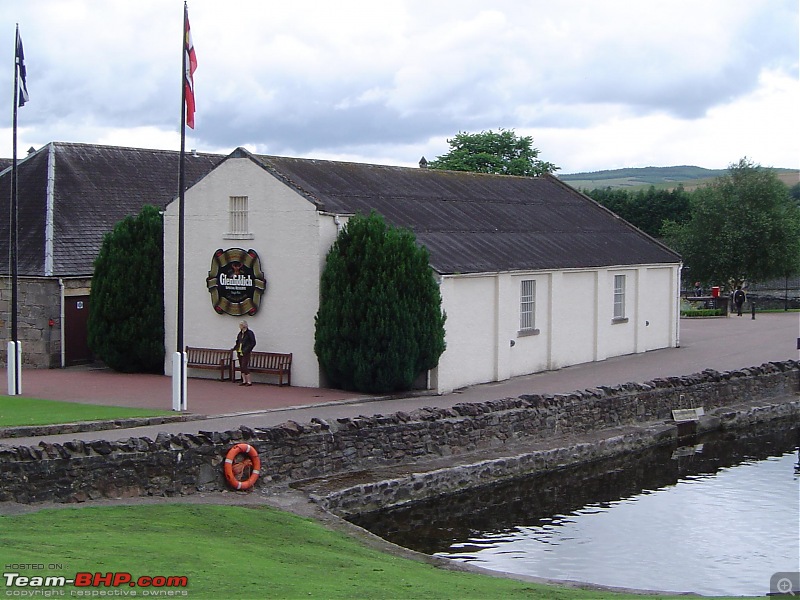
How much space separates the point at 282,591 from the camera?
1120 cm

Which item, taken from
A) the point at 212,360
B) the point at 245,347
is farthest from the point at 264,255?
the point at 212,360

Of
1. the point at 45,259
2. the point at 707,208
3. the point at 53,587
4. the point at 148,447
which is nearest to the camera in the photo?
the point at 53,587

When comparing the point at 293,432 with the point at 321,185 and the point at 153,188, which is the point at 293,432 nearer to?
the point at 321,185

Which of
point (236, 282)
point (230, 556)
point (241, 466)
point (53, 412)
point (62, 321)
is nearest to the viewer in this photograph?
point (230, 556)

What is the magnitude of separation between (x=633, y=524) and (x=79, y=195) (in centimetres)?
2339

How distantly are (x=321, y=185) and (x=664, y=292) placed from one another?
14953 mm

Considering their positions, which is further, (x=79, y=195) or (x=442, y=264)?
(x=79, y=195)

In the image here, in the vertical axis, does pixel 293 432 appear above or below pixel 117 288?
below

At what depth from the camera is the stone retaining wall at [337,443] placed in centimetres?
1582

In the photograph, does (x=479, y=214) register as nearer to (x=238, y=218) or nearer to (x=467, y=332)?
(x=467, y=332)

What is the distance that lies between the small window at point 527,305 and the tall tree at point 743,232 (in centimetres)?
3431

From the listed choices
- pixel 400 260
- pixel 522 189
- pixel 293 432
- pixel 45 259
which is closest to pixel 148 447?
pixel 293 432

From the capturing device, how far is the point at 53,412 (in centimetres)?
2325

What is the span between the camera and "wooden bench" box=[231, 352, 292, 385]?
2892cm
